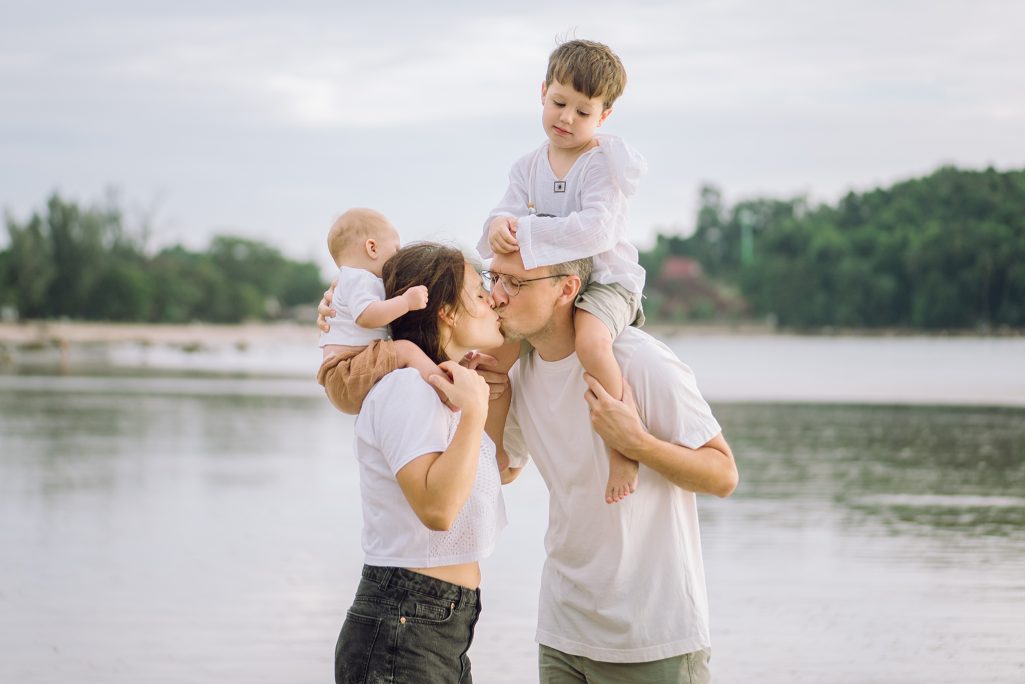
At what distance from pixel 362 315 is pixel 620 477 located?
0.68 metres

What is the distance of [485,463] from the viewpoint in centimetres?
262

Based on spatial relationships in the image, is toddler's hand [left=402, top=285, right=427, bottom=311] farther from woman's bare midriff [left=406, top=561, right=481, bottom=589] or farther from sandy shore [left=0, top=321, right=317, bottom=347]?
sandy shore [left=0, top=321, right=317, bottom=347]

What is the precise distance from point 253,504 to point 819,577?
5218 mm

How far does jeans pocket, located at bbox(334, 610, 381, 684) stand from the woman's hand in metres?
0.49

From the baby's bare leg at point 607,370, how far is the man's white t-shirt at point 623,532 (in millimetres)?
71

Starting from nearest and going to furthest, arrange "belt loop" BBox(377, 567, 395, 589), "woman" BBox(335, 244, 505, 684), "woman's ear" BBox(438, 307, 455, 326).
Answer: "woman" BBox(335, 244, 505, 684) < "belt loop" BBox(377, 567, 395, 589) < "woman's ear" BBox(438, 307, 455, 326)

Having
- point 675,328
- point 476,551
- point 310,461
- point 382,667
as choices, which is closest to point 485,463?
point 476,551

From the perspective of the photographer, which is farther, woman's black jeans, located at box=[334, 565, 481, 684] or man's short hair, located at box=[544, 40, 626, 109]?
man's short hair, located at box=[544, 40, 626, 109]

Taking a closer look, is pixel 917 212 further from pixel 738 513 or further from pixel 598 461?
pixel 598 461

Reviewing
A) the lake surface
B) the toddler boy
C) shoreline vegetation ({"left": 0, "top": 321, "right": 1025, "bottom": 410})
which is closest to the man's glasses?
the toddler boy

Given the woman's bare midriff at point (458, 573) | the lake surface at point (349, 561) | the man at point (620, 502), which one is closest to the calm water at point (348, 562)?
the lake surface at point (349, 561)

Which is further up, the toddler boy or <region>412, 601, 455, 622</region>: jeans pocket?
the toddler boy

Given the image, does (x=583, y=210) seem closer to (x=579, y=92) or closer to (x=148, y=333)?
(x=579, y=92)

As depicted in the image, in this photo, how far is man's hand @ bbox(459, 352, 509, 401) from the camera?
294cm
